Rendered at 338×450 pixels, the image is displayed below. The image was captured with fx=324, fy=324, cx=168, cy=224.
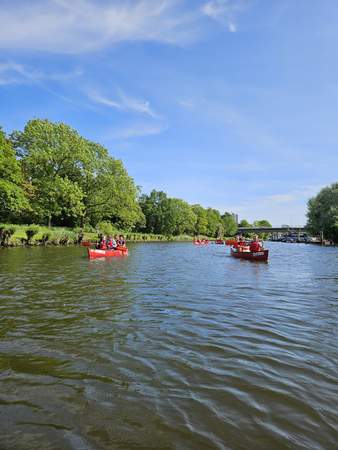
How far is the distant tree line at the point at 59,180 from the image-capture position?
36281 mm

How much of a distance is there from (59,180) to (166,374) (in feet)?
142

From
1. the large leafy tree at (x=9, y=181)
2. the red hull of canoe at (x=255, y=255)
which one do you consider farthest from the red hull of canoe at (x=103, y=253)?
the large leafy tree at (x=9, y=181)

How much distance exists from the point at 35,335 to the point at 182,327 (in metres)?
2.98

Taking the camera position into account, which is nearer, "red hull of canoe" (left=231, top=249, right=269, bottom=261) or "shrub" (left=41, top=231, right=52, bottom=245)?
"red hull of canoe" (left=231, top=249, right=269, bottom=261)

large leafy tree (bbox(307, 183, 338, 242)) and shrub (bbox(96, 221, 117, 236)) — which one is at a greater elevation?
large leafy tree (bbox(307, 183, 338, 242))

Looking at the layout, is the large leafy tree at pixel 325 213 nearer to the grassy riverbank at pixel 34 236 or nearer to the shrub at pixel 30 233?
the grassy riverbank at pixel 34 236

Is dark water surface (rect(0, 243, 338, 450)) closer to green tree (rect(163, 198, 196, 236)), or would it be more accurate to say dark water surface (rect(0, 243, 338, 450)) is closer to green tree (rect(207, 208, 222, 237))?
green tree (rect(163, 198, 196, 236))

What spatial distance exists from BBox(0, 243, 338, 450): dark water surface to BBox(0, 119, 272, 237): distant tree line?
3025cm

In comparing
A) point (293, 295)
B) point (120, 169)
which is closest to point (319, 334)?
point (293, 295)

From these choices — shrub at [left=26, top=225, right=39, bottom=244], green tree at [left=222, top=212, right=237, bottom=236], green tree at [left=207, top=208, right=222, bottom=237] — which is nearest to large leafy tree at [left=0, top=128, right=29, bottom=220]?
shrub at [left=26, top=225, right=39, bottom=244]

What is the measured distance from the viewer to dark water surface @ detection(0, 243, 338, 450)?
3301 mm

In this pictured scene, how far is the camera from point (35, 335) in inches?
246

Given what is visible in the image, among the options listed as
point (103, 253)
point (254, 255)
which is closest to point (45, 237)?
point (103, 253)

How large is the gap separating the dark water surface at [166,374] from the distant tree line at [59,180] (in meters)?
30.3
